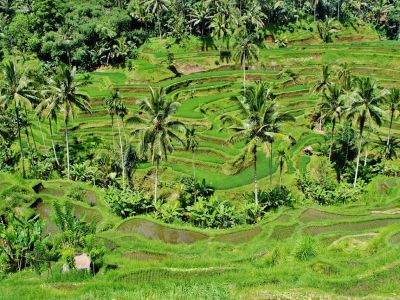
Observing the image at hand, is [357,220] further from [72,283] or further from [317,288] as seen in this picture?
[72,283]

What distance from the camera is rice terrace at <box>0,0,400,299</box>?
2202 cm

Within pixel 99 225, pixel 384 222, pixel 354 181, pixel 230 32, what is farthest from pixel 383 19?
pixel 99 225

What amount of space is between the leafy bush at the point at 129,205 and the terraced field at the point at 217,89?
643 centimetres

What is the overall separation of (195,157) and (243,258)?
2285 cm

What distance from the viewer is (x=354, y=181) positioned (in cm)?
4153

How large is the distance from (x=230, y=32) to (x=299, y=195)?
45.5m

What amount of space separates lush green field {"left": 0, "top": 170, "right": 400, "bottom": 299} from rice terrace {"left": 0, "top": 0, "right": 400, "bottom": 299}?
0.12 meters

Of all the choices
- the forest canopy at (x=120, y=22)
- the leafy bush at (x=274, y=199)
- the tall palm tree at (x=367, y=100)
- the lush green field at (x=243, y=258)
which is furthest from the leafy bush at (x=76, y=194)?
the forest canopy at (x=120, y=22)

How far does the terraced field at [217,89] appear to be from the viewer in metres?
44.9

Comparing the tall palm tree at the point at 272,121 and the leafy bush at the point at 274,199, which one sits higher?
the tall palm tree at the point at 272,121

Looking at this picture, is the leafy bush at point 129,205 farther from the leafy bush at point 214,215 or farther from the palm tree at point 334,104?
the palm tree at point 334,104

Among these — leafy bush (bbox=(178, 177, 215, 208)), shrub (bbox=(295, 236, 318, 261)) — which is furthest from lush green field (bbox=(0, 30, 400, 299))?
leafy bush (bbox=(178, 177, 215, 208))

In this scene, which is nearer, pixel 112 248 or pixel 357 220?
pixel 112 248

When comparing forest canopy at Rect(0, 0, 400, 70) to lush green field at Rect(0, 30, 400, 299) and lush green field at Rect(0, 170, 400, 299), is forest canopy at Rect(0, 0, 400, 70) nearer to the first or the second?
lush green field at Rect(0, 30, 400, 299)
